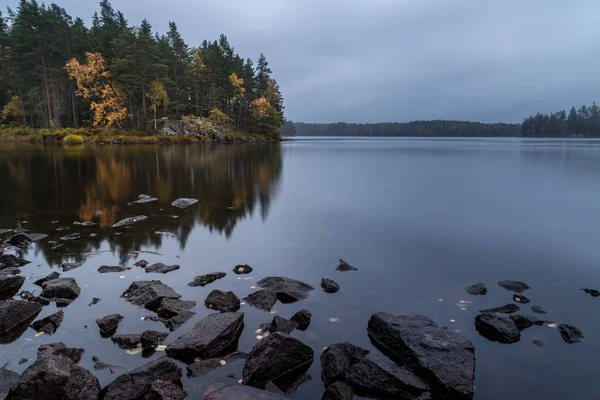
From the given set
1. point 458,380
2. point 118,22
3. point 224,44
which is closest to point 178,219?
point 458,380

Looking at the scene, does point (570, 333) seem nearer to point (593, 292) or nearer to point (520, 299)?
point (520, 299)

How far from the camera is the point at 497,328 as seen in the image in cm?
578

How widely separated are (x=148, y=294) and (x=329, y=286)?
140 inches

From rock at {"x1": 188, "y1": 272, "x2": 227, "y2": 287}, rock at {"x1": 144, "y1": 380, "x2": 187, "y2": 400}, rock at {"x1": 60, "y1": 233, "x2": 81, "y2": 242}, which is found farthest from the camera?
rock at {"x1": 60, "y1": 233, "x2": 81, "y2": 242}

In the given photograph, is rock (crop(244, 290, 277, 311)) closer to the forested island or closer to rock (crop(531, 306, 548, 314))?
rock (crop(531, 306, 548, 314))

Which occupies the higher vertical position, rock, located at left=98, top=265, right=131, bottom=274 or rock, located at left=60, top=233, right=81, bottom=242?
rock, located at left=60, top=233, right=81, bottom=242

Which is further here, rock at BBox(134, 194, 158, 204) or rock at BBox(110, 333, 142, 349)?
rock at BBox(134, 194, 158, 204)

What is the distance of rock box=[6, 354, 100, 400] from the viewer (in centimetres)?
400

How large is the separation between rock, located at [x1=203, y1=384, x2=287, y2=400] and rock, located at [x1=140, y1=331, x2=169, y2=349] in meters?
1.67

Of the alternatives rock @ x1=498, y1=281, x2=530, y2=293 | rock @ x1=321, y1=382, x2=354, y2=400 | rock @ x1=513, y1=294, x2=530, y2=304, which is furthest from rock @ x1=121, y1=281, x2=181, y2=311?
rock @ x1=498, y1=281, x2=530, y2=293

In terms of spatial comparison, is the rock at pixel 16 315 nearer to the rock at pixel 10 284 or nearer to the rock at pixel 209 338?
the rock at pixel 10 284

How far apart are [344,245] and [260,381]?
6.35 metres

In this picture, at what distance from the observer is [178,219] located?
1317cm

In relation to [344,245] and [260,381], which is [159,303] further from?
[344,245]
